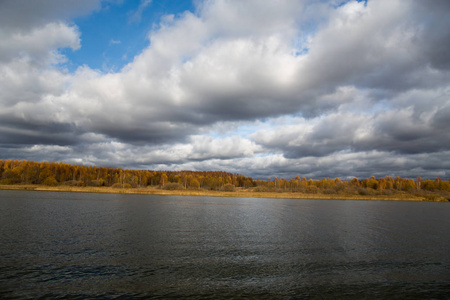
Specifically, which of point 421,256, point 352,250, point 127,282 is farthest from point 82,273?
point 421,256

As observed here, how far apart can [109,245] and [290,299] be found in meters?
18.0

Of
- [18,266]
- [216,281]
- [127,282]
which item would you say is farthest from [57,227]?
[216,281]

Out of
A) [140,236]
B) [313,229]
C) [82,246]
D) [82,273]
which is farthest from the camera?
[313,229]

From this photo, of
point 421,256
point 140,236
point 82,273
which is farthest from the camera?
point 140,236

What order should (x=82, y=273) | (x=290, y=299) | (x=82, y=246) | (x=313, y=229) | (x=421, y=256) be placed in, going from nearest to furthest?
(x=290, y=299) → (x=82, y=273) → (x=82, y=246) → (x=421, y=256) → (x=313, y=229)

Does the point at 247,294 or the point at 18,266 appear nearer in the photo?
the point at 247,294

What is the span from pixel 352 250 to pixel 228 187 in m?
146

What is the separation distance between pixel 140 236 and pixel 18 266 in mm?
12685

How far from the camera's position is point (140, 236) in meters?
29.9

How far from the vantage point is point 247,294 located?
15500 mm

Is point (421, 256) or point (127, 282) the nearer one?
point (127, 282)

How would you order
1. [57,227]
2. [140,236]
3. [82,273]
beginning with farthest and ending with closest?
[57,227] < [140,236] < [82,273]

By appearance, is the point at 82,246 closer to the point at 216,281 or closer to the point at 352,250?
the point at 216,281

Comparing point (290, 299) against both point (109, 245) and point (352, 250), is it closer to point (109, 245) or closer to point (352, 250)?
point (352, 250)
